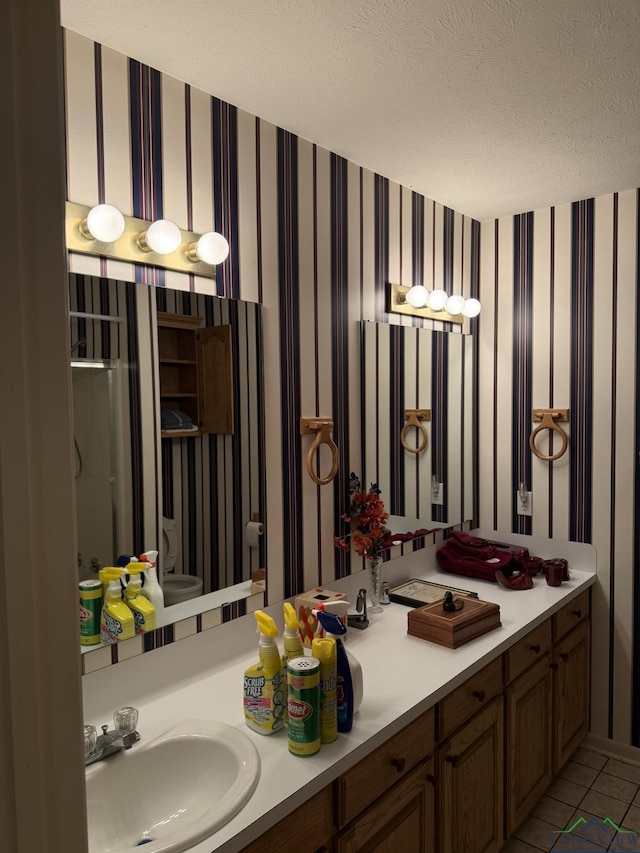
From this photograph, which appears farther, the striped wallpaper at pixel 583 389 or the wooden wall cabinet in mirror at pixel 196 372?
the striped wallpaper at pixel 583 389

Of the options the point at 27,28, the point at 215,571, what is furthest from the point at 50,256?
the point at 215,571

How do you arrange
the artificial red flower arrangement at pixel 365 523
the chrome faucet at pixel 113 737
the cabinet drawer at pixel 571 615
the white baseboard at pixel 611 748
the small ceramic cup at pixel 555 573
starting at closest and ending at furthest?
the chrome faucet at pixel 113 737 < the artificial red flower arrangement at pixel 365 523 < the cabinet drawer at pixel 571 615 < the small ceramic cup at pixel 555 573 < the white baseboard at pixel 611 748

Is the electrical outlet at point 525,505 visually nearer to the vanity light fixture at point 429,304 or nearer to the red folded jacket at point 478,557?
the red folded jacket at point 478,557

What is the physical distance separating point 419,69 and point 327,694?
163 cm

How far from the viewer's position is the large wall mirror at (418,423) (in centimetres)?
246

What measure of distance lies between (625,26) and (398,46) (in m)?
0.54

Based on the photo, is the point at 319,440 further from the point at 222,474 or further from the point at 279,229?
the point at 279,229

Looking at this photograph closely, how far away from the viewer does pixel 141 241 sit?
1.62m

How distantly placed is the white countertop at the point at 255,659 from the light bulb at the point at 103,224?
43.4 inches

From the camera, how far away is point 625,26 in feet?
4.78

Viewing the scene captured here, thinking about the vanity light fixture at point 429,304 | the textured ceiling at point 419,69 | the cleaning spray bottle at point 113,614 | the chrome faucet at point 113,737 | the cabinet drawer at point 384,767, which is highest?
the textured ceiling at point 419,69

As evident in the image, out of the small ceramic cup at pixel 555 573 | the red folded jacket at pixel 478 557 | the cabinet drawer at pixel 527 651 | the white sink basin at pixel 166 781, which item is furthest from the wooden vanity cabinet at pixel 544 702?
the white sink basin at pixel 166 781

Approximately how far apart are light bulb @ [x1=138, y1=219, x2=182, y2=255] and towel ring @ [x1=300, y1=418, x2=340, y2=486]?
29.5 inches

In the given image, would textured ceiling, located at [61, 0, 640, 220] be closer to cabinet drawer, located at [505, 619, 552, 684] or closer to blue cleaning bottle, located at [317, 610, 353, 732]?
blue cleaning bottle, located at [317, 610, 353, 732]
